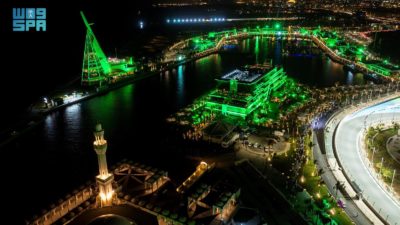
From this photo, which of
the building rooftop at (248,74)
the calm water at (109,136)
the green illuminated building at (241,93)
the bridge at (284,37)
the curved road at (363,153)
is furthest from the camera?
the bridge at (284,37)

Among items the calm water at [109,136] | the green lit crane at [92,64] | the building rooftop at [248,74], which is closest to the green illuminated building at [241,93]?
the building rooftop at [248,74]

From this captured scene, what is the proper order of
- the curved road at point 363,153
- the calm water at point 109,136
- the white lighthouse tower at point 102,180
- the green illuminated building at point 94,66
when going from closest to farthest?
the white lighthouse tower at point 102,180 < the curved road at point 363,153 < the calm water at point 109,136 < the green illuminated building at point 94,66

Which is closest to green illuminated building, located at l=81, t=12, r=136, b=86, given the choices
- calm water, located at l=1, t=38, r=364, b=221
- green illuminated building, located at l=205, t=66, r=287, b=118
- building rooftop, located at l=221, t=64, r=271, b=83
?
calm water, located at l=1, t=38, r=364, b=221

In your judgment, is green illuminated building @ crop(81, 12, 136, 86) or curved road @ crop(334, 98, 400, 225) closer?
curved road @ crop(334, 98, 400, 225)

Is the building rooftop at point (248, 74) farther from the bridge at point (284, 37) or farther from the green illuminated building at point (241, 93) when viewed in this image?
the bridge at point (284, 37)

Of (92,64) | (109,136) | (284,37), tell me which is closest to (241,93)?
(109,136)
